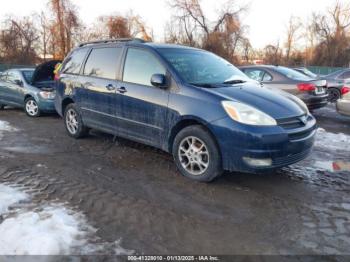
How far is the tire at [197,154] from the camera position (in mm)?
4000

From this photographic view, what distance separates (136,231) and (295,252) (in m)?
1.45

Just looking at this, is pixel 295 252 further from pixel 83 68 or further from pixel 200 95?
pixel 83 68

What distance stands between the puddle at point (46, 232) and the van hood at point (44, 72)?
6622mm

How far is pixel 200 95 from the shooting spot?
410 centimetres

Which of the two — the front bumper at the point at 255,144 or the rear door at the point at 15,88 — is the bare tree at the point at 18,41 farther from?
the front bumper at the point at 255,144

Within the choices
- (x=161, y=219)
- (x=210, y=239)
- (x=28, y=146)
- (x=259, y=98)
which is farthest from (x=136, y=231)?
(x=28, y=146)

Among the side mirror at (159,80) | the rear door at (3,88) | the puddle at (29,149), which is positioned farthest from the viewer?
the rear door at (3,88)

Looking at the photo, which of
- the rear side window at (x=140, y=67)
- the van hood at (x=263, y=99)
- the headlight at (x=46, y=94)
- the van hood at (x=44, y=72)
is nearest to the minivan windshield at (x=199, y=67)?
the rear side window at (x=140, y=67)

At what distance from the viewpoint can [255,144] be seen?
3.71 meters

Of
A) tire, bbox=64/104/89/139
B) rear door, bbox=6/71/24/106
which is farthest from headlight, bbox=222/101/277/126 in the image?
rear door, bbox=6/71/24/106

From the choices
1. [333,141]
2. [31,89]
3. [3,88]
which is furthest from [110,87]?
[3,88]

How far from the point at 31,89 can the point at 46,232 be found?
7.09m

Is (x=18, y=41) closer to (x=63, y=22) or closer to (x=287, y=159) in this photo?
(x=63, y=22)

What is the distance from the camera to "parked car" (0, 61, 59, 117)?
29.1ft
